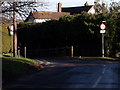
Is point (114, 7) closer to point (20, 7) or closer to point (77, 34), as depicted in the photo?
point (77, 34)

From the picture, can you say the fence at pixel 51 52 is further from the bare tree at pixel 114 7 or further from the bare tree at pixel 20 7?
the bare tree at pixel 20 7

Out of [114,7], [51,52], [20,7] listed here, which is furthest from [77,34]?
[20,7]

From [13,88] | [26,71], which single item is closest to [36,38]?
[26,71]

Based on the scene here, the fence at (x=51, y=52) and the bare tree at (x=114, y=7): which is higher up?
the bare tree at (x=114, y=7)

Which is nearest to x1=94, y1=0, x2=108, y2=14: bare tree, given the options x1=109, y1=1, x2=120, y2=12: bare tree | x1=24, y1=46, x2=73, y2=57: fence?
x1=109, y1=1, x2=120, y2=12: bare tree

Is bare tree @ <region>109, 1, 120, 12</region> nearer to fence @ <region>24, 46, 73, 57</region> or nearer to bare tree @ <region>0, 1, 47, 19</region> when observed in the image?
fence @ <region>24, 46, 73, 57</region>

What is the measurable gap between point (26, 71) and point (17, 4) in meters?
4.15

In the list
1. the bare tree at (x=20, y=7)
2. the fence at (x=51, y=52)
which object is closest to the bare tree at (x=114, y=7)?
the fence at (x=51, y=52)

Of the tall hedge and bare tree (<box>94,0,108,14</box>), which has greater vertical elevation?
bare tree (<box>94,0,108,14</box>)

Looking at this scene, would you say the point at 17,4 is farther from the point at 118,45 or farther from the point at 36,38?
the point at 36,38

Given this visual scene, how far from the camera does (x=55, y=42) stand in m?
38.9

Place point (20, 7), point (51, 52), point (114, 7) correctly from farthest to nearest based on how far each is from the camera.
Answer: point (114, 7), point (51, 52), point (20, 7)

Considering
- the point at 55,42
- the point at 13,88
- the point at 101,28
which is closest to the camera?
the point at 13,88

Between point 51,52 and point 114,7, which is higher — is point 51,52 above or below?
below
